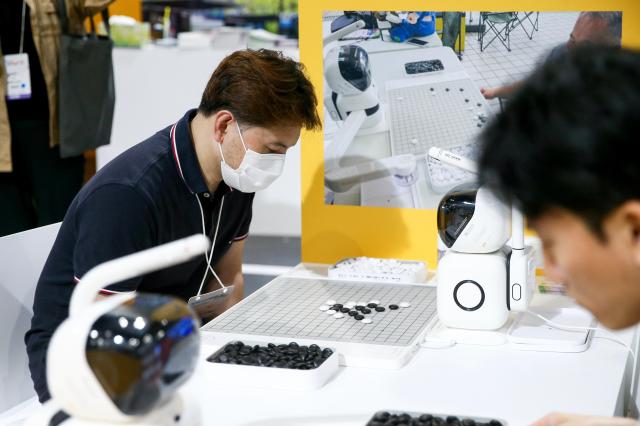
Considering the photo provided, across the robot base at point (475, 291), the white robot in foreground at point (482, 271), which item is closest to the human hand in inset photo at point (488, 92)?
the white robot in foreground at point (482, 271)

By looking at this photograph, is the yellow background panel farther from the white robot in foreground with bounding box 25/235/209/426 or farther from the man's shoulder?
the white robot in foreground with bounding box 25/235/209/426

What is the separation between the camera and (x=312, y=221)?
101 inches

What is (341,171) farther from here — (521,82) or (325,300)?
(521,82)

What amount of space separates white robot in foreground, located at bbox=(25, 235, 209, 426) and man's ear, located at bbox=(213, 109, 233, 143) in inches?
39.7

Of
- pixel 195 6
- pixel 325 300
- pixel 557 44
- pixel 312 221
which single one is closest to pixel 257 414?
pixel 325 300

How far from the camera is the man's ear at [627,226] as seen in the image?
2.67ft

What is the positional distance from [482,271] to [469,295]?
0.06 meters

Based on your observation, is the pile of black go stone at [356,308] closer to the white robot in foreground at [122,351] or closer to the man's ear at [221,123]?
the man's ear at [221,123]

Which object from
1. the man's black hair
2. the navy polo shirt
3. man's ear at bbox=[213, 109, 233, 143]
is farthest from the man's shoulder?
the man's black hair

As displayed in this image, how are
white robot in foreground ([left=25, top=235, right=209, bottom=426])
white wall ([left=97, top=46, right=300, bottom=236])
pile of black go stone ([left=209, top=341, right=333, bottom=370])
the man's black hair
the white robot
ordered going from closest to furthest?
1. the man's black hair
2. white robot in foreground ([left=25, top=235, right=209, bottom=426])
3. pile of black go stone ([left=209, top=341, right=333, bottom=370])
4. the white robot
5. white wall ([left=97, top=46, right=300, bottom=236])

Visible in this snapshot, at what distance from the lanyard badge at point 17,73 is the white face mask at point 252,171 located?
184cm

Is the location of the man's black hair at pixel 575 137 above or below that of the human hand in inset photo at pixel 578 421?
above

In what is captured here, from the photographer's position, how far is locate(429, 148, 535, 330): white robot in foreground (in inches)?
72.9

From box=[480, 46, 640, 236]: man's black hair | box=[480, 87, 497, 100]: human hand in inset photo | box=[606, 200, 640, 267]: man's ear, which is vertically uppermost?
box=[480, 46, 640, 236]: man's black hair
